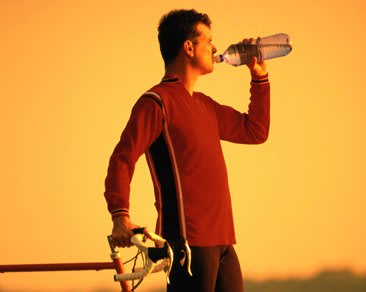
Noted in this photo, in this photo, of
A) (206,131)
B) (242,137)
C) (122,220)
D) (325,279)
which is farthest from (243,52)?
(325,279)

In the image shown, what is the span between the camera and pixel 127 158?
173 centimetres

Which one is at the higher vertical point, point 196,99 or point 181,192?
point 196,99

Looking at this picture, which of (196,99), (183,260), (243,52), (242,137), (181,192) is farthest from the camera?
(243,52)

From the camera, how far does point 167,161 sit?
5.86 ft

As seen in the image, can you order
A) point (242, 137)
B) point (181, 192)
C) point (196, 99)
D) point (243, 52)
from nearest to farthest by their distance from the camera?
point (181, 192) → point (196, 99) → point (242, 137) → point (243, 52)

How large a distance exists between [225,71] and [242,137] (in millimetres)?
1810

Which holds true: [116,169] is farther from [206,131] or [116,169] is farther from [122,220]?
[206,131]

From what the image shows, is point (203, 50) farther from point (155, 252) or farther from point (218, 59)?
point (155, 252)

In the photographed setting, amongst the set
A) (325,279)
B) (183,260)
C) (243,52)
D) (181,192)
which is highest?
(243,52)

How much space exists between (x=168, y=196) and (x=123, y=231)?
0.20 metres

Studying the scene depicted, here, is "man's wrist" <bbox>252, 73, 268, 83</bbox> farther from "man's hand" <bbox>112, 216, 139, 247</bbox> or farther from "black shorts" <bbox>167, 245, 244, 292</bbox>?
"man's hand" <bbox>112, 216, 139, 247</bbox>

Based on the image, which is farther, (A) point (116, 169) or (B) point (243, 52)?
(B) point (243, 52)

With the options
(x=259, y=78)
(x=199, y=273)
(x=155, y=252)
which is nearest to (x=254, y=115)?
(x=259, y=78)

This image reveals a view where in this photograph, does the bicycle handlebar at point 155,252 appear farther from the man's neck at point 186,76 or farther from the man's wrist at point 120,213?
the man's neck at point 186,76
